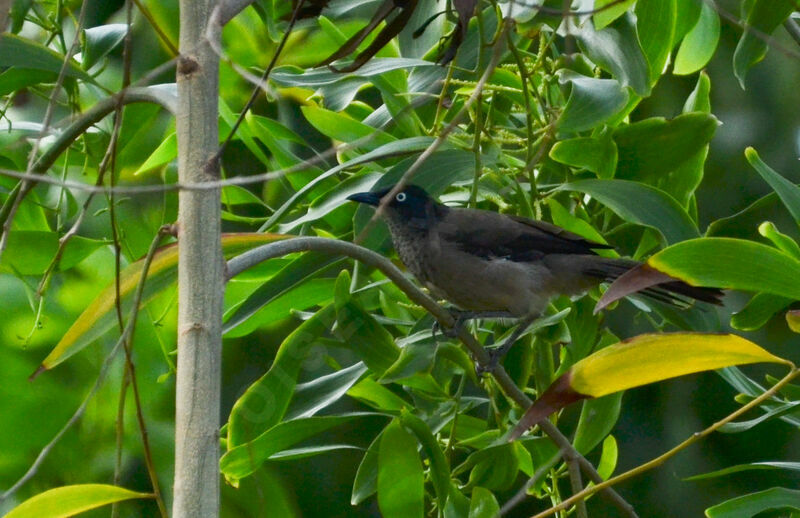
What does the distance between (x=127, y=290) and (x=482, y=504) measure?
51 cm

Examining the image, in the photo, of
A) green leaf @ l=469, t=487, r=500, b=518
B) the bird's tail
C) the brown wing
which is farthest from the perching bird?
green leaf @ l=469, t=487, r=500, b=518

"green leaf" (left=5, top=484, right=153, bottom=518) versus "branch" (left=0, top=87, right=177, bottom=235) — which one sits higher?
"branch" (left=0, top=87, right=177, bottom=235)

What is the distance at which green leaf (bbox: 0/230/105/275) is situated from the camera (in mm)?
1537

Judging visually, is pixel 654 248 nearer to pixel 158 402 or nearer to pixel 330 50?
pixel 330 50

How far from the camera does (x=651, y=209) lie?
1.32 m

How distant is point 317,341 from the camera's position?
1.41 metres

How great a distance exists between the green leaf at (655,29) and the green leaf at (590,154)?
0.11 meters

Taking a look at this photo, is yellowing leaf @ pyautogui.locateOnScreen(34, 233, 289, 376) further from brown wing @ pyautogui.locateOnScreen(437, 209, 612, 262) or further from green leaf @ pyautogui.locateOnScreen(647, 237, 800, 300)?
brown wing @ pyautogui.locateOnScreen(437, 209, 612, 262)

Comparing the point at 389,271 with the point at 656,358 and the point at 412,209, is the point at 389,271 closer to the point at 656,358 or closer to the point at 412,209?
the point at 656,358

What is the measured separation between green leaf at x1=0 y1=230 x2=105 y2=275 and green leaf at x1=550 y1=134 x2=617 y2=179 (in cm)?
68

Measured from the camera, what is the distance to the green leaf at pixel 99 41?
1.49 meters

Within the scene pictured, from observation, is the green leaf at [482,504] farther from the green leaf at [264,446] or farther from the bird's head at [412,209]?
the bird's head at [412,209]

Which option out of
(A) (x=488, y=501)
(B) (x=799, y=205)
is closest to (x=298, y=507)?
(A) (x=488, y=501)

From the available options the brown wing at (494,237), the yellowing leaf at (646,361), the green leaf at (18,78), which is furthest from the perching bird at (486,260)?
the yellowing leaf at (646,361)
